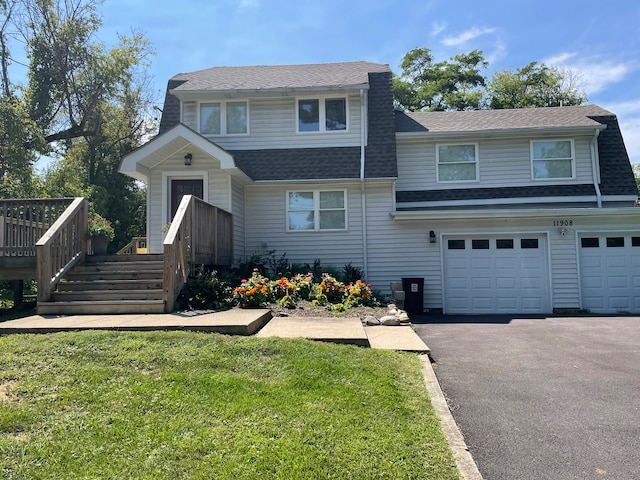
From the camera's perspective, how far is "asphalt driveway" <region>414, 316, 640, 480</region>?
3100 millimetres

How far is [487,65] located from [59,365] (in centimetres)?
3207

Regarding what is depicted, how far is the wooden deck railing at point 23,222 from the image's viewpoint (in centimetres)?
849

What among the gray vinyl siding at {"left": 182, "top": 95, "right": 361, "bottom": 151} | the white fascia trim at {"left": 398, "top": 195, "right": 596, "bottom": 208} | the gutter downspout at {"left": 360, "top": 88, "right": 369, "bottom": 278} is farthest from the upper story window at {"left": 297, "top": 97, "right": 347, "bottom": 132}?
the white fascia trim at {"left": 398, "top": 195, "right": 596, "bottom": 208}

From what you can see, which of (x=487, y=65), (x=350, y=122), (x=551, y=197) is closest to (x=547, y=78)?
(x=487, y=65)

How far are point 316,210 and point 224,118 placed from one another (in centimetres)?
395

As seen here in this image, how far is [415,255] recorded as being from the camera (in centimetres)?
1218

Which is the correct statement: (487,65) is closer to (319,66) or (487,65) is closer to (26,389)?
(319,66)

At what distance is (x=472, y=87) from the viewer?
2966 centimetres

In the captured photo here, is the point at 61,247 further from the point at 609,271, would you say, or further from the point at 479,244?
the point at 609,271

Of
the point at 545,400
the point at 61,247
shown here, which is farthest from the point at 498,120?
the point at 61,247

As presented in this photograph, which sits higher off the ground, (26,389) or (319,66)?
(319,66)

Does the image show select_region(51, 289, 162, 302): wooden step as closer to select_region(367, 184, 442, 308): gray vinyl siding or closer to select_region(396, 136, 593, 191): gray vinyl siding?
select_region(367, 184, 442, 308): gray vinyl siding

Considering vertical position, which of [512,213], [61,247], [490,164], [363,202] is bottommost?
[61,247]

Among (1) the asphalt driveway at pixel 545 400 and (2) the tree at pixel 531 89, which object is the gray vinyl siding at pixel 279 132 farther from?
(2) the tree at pixel 531 89
